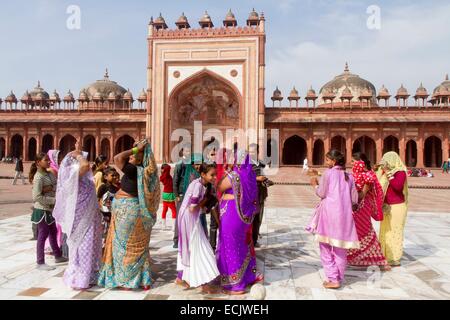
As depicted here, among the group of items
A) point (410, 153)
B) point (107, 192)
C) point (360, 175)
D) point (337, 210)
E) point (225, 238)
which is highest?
point (410, 153)

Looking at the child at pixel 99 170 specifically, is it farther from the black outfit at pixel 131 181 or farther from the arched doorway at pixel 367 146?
the arched doorway at pixel 367 146

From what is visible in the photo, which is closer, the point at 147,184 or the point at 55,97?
the point at 147,184

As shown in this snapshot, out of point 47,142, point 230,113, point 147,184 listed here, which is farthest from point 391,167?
point 47,142

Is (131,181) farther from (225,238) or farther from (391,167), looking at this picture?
(391,167)

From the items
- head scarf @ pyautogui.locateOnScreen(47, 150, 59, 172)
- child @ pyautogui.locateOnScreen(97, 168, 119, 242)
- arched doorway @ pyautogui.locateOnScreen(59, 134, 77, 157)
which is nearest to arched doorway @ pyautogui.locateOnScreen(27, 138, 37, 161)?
arched doorway @ pyautogui.locateOnScreen(59, 134, 77, 157)

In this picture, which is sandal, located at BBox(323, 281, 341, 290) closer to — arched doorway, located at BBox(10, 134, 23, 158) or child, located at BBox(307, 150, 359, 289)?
child, located at BBox(307, 150, 359, 289)

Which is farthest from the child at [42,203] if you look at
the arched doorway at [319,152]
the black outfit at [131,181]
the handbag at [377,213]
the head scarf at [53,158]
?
the arched doorway at [319,152]

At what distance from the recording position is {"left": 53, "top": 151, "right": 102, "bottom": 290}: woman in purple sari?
138 inches

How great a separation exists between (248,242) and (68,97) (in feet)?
117

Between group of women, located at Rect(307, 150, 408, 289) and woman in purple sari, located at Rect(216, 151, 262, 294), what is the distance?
31.8 inches

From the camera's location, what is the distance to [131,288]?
3.41 meters

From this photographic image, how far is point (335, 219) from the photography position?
3.64m

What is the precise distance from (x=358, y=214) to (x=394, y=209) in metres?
0.62

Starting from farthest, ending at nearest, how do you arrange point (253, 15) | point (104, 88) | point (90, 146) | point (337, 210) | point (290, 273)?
point (104, 88), point (90, 146), point (253, 15), point (290, 273), point (337, 210)
